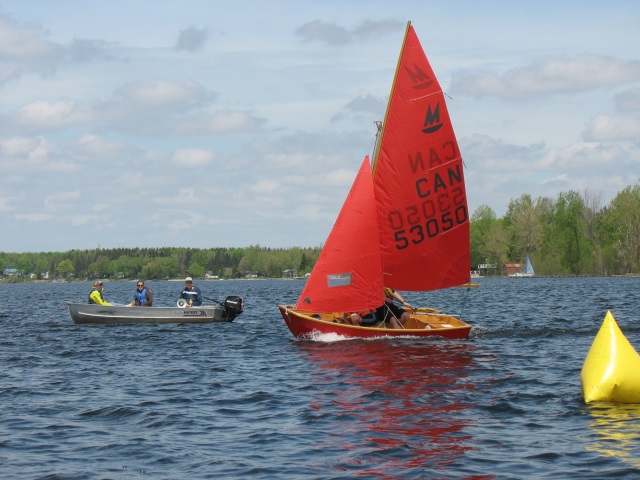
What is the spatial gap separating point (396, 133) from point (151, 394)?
37.7 feet

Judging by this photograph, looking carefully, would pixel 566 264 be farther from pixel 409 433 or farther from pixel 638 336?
pixel 409 433

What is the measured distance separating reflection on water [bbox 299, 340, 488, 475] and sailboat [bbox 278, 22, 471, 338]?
120cm

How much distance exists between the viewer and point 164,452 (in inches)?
543

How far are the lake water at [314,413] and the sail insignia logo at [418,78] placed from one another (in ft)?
25.5

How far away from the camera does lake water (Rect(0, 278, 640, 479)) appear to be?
1283 centimetres

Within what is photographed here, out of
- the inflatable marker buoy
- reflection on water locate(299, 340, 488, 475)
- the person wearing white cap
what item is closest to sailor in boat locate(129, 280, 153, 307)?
the person wearing white cap

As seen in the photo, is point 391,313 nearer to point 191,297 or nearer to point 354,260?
point 354,260

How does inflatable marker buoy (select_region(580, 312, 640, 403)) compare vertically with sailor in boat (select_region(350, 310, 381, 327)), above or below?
below

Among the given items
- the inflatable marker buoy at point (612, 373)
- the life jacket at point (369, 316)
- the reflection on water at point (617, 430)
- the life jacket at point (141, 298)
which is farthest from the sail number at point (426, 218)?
the life jacket at point (141, 298)

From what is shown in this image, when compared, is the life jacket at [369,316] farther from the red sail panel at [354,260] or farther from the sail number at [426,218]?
the sail number at [426,218]

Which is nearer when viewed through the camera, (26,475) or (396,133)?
(26,475)

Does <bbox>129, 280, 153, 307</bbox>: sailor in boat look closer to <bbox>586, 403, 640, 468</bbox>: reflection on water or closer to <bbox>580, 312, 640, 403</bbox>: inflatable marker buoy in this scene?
<bbox>580, 312, 640, 403</bbox>: inflatable marker buoy

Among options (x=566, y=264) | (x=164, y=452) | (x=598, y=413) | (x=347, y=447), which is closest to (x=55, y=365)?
(x=164, y=452)

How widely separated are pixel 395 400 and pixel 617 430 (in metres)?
4.76
